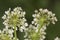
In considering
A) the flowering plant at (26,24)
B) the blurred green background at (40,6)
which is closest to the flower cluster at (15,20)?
the flowering plant at (26,24)

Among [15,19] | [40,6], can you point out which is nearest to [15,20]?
[15,19]

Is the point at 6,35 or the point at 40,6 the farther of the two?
the point at 40,6

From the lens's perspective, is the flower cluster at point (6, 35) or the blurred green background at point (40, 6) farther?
the blurred green background at point (40, 6)

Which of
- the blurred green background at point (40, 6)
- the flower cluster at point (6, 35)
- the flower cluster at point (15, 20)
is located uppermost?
the blurred green background at point (40, 6)

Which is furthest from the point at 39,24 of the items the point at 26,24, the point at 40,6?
the point at 40,6

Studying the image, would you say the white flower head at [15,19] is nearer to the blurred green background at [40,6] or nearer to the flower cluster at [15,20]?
the flower cluster at [15,20]

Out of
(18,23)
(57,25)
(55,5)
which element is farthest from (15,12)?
(55,5)

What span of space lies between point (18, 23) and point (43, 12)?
94 millimetres

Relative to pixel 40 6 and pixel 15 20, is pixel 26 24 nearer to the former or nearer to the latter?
pixel 15 20

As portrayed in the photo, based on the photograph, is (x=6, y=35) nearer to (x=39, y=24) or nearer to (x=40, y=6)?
(x=39, y=24)

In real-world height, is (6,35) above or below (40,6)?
below

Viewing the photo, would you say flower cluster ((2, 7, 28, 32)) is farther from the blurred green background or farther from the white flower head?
the blurred green background

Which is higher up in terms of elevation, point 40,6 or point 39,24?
point 40,6

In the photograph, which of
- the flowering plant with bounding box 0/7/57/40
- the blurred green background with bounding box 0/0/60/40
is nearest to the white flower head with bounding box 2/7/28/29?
the flowering plant with bounding box 0/7/57/40
